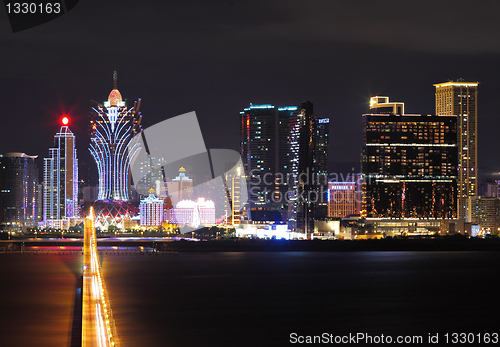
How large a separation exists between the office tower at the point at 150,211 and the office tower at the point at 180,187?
18.3 m

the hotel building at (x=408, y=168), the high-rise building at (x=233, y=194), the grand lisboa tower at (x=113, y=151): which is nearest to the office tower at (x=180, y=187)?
the high-rise building at (x=233, y=194)

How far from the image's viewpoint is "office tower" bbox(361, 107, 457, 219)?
108812 millimetres

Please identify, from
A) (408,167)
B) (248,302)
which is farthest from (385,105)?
(248,302)

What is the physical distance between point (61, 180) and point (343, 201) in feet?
197

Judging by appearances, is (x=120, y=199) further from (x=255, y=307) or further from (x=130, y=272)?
(x=255, y=307)

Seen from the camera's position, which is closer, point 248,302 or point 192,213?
point 248,302

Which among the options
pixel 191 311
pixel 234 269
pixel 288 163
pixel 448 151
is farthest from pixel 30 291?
pixel 288 163

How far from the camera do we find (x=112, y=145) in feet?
405

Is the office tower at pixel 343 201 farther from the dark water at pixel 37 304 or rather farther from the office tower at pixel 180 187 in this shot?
the dark water at pixel 37 304

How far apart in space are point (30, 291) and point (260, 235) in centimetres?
7643

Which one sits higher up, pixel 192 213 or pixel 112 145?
pixel 112 145

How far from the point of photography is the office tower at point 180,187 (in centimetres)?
15075

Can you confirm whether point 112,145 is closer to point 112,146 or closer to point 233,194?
point 112,146

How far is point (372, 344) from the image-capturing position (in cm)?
2578
